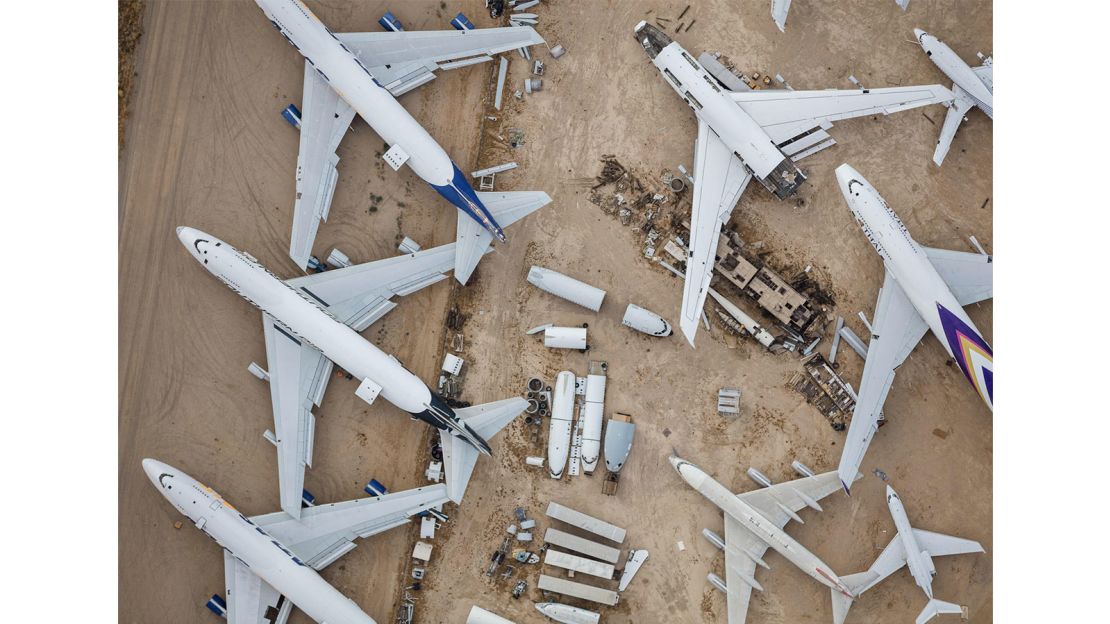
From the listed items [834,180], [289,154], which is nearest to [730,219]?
[834,180]

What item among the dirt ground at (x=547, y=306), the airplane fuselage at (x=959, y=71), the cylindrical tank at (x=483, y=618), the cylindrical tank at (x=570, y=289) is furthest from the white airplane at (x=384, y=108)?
the airplane fuselage at (x=959, y=71)

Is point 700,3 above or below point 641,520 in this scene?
above

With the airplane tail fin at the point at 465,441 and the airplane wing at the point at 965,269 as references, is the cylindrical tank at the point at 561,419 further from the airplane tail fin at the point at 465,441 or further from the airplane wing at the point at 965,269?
the airplane wing at the point at 965,269

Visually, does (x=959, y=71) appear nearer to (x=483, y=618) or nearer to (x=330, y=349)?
(x=330, y=349)

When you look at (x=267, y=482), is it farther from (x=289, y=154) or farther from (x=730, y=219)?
(x=730, y=219)

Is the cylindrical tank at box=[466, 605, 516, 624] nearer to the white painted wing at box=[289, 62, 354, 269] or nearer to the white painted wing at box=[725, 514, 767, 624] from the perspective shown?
the white painted wing at box=[725, 514, 767, 624]
